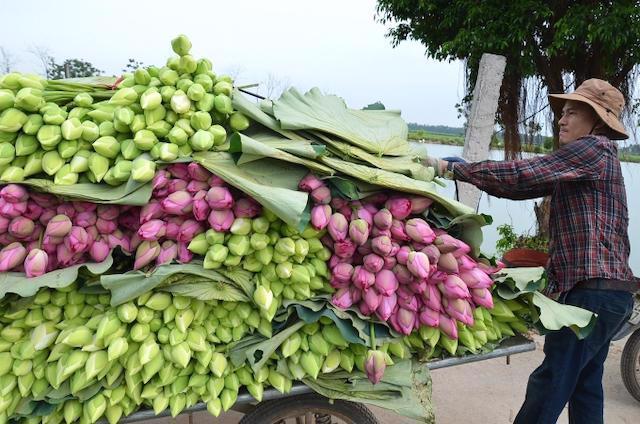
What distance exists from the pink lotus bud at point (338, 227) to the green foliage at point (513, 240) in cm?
505

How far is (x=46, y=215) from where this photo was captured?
1.46 m

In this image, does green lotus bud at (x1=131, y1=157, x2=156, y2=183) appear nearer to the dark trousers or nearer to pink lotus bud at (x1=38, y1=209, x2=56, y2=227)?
pink lotus bud at (x1=38, y1=209, x2=56, y2=227)

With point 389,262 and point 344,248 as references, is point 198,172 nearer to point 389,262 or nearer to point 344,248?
point 344,248

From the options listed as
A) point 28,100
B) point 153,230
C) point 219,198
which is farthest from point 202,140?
point 28,100

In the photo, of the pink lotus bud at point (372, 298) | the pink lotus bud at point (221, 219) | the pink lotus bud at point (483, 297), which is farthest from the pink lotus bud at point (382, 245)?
the pink lotus bud at point (221, 219)

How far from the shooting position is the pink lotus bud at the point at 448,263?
151 cm

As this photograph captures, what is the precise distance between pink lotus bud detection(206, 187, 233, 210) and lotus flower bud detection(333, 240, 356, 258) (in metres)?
0.38

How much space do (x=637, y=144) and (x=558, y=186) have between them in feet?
14.5

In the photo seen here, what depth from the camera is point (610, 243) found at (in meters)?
1.98

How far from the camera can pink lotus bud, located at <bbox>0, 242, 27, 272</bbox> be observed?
1389 millimetres

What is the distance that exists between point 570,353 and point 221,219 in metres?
1.61

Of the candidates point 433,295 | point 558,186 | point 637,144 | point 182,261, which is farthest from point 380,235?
point 637,144

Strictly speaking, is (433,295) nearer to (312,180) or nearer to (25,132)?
(312,180)

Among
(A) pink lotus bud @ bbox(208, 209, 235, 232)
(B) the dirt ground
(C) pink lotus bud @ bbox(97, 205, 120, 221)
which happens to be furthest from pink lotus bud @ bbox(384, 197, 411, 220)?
(B) the dirt ground
